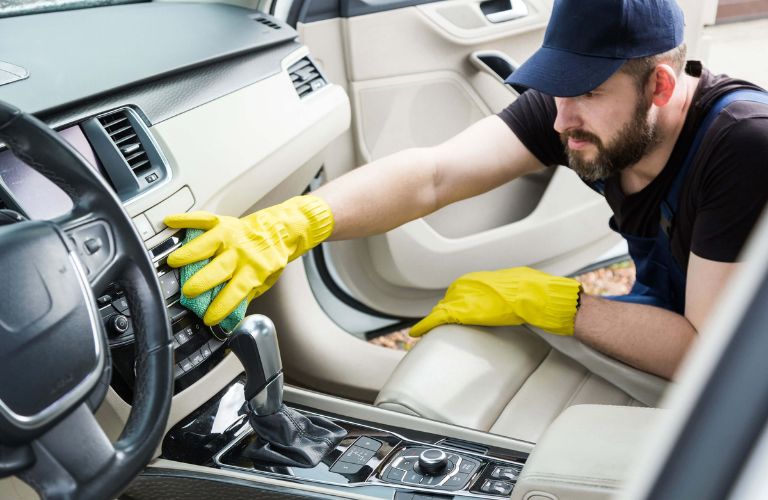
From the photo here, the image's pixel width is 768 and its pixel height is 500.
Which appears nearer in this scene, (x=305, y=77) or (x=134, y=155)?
(x=134, y=155)

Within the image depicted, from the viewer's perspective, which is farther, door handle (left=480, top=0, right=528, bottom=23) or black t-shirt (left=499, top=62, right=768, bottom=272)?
door handle (left=480, top=0, right=528, bottom=23)

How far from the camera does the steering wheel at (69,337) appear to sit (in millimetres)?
854

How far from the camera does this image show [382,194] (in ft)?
5.99

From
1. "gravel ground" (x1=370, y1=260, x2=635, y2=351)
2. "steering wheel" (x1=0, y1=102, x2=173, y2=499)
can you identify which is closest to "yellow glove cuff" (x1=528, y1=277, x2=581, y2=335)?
"steering wheel" (x1=0, y1=102, x2=173, y2=499)

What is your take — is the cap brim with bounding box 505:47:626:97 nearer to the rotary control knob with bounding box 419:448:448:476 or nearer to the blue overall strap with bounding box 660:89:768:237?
the blue overall strap with bounding box 660:89:768:237

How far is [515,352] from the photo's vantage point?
176cm

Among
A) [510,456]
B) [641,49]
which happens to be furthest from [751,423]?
[641,49]

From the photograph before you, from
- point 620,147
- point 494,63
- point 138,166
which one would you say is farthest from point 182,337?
point 494,63

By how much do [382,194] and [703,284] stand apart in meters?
0.66

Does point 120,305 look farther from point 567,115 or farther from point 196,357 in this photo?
point 567,115

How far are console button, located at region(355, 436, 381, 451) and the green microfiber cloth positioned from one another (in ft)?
0.94

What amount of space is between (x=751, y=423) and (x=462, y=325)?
1.27m

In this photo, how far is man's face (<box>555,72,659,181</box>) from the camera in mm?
1611

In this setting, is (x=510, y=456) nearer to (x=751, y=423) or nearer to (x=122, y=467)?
(x=122, y=467)
